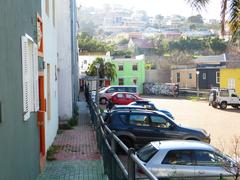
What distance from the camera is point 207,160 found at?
1073cm

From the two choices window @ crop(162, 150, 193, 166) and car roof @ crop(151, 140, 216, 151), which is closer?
window @ crop(162, 150, 193, 166)

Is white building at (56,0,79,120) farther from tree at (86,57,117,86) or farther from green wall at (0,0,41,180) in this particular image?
tree at (86,57,117,86)

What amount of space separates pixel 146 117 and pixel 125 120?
0.76 metres

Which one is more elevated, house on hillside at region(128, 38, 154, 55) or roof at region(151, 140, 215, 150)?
house on hillside at region(128, 38, 154, 55)

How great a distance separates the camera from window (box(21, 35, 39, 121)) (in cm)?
816

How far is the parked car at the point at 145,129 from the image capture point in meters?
17.0

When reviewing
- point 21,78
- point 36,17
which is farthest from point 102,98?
point 21,78

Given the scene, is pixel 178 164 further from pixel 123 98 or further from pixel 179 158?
pixel 123 98

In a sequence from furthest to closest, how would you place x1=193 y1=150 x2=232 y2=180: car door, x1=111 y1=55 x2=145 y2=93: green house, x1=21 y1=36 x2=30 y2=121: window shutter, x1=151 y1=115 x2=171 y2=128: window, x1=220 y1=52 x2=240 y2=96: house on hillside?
x1=111 y1=55 x2=145 y2=93: green house, x1=220 y1=52 x2=240 y2=96: house on hillside, x1=151 y1=115 x2=171 y2=128: window, x1=193 y1=150 x2=232 y2=180: car door, x1=21 y1=36 x2=30 y2=121: window shutter

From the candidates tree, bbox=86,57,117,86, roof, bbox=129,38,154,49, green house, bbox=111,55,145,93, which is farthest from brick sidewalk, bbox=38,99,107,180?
roof, bbox=129,38,154,49

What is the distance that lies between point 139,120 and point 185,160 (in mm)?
6867

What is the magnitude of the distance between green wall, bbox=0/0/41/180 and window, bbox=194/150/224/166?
3768mm

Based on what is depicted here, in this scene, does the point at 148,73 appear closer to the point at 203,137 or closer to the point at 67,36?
the point at 67,36

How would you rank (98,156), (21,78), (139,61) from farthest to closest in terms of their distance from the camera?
(139,61) < (98,156) < (21,78)
